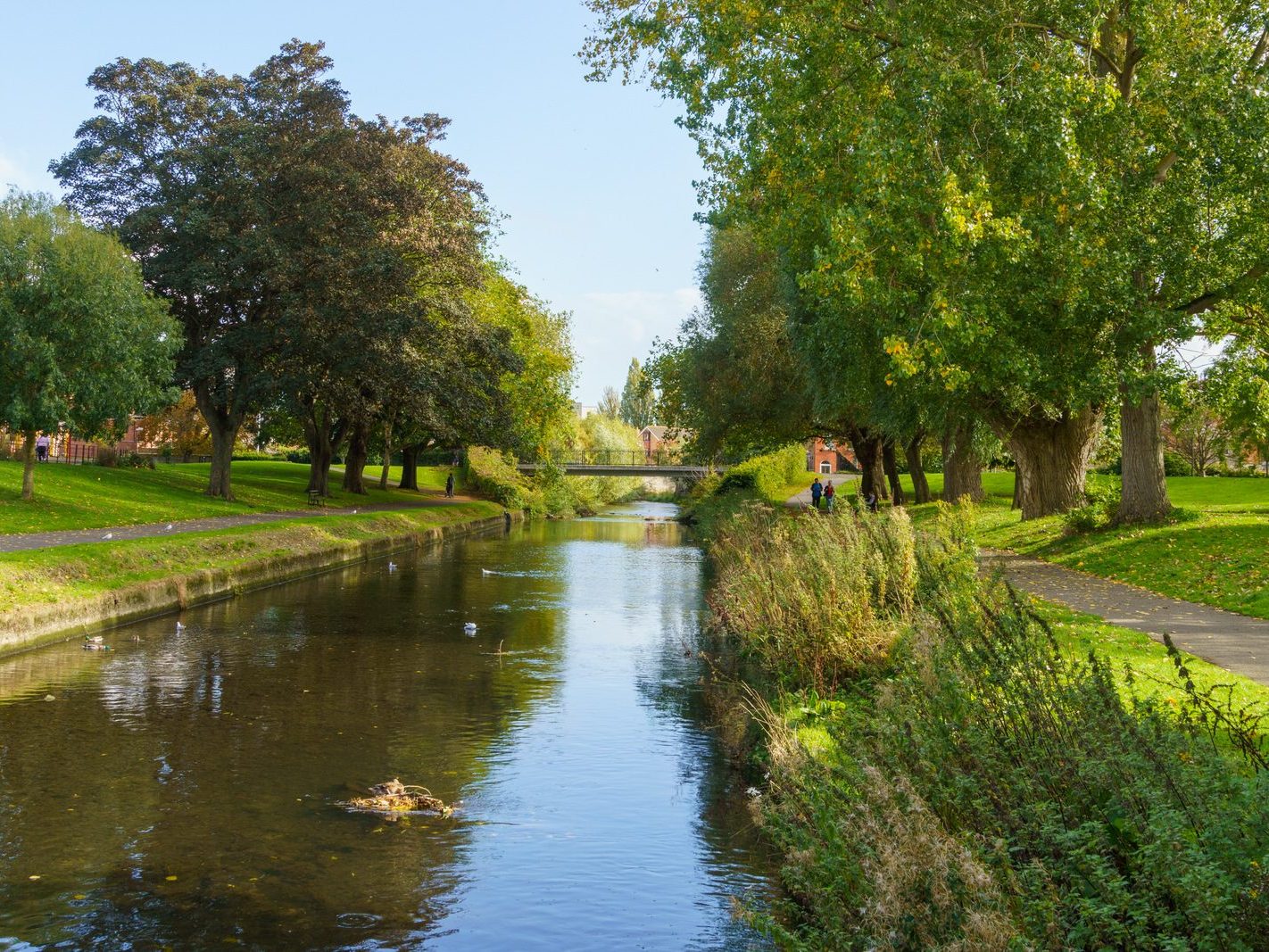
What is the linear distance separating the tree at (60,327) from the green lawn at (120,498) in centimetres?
139

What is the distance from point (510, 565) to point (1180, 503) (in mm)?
24495

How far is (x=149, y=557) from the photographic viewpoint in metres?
22.0

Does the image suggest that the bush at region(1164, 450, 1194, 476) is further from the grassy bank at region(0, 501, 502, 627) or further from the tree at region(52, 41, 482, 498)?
the grassy bank at region(0, 501, 502, 627)

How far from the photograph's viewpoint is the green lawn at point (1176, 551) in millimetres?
17812

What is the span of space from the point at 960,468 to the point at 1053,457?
32.7ft

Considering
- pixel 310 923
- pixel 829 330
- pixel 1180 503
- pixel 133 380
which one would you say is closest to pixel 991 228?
pixel 829 330

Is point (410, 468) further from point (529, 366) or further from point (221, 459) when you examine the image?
point (221, 459)

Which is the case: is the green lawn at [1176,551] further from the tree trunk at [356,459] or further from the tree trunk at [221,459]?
the tree trunk at [356,459]

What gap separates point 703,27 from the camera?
2275 centimetres

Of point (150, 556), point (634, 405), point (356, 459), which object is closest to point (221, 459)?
point (356, 459)

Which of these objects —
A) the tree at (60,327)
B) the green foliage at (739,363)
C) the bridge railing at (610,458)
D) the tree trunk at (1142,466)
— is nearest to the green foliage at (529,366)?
the green foliage at (739,363)

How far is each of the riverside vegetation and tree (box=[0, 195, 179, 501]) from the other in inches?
1033

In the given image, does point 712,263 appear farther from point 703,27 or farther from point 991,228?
point 991,228

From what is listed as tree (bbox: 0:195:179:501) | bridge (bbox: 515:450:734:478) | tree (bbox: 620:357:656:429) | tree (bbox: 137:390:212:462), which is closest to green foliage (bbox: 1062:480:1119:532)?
tree (bbox: 0:195:179:501)
